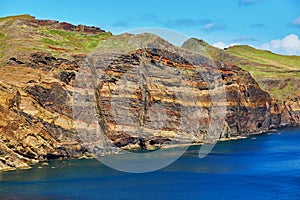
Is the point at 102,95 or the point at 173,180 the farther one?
the point at 102,95

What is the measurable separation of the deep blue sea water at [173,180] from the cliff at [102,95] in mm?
11018

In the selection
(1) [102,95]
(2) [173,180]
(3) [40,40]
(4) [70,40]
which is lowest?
(2) [173,180]

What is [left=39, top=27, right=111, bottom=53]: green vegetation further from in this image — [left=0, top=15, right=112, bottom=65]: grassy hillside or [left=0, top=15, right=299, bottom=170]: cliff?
[left=0, top=15, right=299, bottom=170]: cliff

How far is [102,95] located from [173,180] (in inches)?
2279

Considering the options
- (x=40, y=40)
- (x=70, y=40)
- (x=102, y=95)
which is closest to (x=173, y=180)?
(x=102, y=95)

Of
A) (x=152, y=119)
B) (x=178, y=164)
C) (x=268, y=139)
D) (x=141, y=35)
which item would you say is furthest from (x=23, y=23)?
(x=268, y=139)

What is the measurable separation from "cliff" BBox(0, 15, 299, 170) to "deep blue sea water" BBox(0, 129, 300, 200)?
11.0 metres

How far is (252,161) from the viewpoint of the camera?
12631 cm

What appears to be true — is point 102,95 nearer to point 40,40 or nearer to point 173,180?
point 40,40

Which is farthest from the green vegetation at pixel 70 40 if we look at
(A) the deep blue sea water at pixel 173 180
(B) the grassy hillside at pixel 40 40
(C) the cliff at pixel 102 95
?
(A) the deep blue sea water at pixel 173 180

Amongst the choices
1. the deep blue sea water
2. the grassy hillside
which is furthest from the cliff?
the deep blue sea water

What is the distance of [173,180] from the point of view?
3856 inches

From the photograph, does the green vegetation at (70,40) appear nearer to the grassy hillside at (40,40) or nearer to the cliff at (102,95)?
the grassy hillside at (40,40)

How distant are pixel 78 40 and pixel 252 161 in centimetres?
9009
